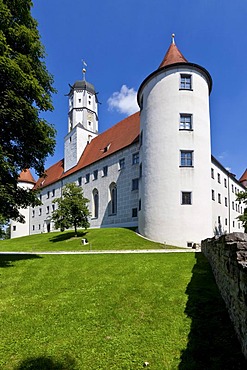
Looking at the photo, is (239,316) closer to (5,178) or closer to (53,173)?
(5,178)

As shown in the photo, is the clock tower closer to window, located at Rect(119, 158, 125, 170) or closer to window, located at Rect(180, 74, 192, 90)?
window, located at Rect(119, 158, 125, 170)

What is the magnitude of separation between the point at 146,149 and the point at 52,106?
13933 mm

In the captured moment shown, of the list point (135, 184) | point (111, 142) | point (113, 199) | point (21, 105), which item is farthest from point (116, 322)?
point (111, 142)

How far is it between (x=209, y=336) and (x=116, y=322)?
1879mm

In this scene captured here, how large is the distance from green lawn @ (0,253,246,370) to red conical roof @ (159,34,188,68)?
22.5 m

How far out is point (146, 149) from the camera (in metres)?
26.1

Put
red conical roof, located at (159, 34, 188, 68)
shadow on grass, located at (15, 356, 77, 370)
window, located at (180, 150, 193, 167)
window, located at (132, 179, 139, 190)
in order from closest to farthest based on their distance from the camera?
shadow on grass, located at (15, 356, 77, 370) < window, located at (180, 150, 193, 167) < red conical roof, located at (159, 34, 188, 68) < window, located at (132, 179, 139, 190)

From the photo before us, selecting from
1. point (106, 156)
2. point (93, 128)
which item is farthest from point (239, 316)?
point (93, 128)

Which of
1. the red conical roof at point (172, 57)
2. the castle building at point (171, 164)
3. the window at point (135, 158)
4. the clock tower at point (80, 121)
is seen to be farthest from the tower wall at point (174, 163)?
the clock tower at point (80, 121)

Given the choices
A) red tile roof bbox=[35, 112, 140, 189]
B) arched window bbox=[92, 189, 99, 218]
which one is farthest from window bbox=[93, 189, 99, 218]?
red tile roof bbox=[35, 112, 140, 189]

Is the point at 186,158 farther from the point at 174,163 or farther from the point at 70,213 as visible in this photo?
the point at 70,213

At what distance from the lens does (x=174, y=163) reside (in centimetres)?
2416

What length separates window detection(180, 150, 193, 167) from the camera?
24.3 m

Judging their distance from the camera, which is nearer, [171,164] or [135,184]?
[171,164]
